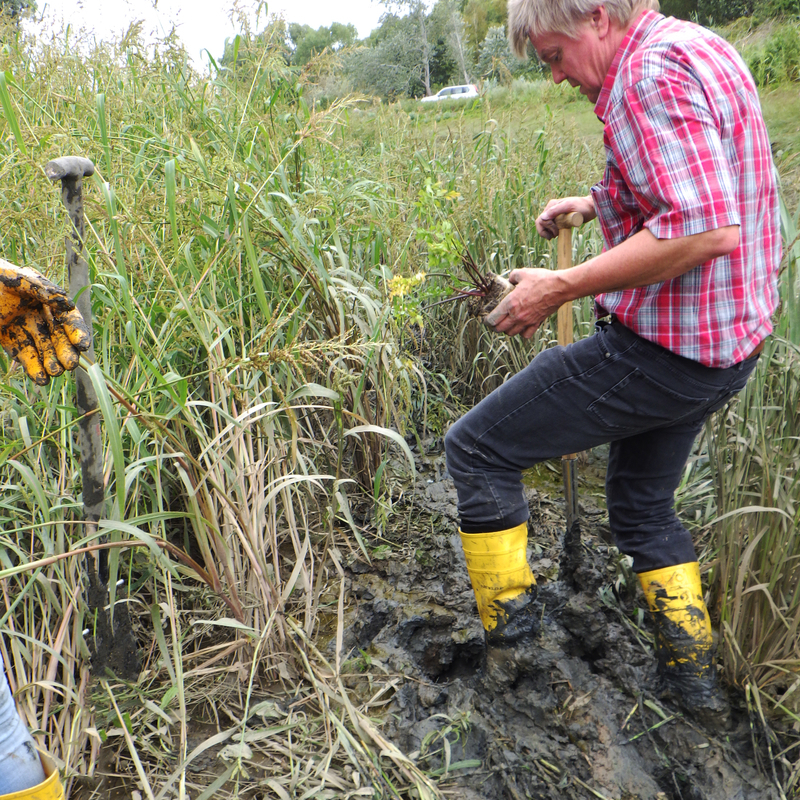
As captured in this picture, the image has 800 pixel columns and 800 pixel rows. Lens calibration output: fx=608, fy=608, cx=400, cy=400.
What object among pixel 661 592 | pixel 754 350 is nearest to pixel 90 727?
pixel 661 592

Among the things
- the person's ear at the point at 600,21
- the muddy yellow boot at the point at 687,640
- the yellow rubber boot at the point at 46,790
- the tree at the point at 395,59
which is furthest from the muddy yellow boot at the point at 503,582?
the tree at the point at 395,59

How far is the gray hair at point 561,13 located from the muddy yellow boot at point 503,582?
4.05 ft

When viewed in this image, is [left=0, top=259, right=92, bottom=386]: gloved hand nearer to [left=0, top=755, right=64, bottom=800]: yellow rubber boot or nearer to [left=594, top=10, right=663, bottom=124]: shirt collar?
[left=0, top=755, right=64, bottom=800]: yellow rubber boot

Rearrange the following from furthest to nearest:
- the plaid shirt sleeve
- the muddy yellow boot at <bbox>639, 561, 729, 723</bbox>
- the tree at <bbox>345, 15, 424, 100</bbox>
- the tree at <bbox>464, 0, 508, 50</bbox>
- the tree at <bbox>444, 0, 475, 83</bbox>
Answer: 1. the tree at <bbox>464, 0, 508, 50</bbox>
2. the tree at <bbox>345, 15, 424, 100</bbox>
3. the tree at <bbox>444, 0, 475, 83</bbox>
4. the muddy yellow boot at <bbox>639, 561, 729, 723</bbox>
5. the plaid shirt sleeve

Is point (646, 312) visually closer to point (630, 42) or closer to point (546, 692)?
point (630, 42)

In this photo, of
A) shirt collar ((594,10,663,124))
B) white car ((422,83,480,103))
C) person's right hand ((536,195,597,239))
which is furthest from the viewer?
white car ((422,83,480,103))

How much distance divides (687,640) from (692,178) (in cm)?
115

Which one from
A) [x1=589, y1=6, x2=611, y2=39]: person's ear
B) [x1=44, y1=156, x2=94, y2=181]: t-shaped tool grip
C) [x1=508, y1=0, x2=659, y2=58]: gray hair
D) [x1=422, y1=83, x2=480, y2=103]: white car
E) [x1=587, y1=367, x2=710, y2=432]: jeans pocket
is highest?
[x1=422, y1=83, x2=480, y2=103]: white car

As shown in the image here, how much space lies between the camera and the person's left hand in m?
1.44

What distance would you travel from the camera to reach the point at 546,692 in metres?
1.71

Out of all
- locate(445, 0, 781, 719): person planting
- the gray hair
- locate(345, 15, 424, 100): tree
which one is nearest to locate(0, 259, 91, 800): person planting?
locate(445, 0, 781, 719): person planting

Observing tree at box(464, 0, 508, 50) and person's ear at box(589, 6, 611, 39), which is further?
tree at box(464, 0, 508, 50)

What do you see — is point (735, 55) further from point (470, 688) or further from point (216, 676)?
point (216, 676)

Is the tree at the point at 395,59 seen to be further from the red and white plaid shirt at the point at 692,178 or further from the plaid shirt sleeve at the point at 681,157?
the plaid shirt sleeve at the point at 681,157
